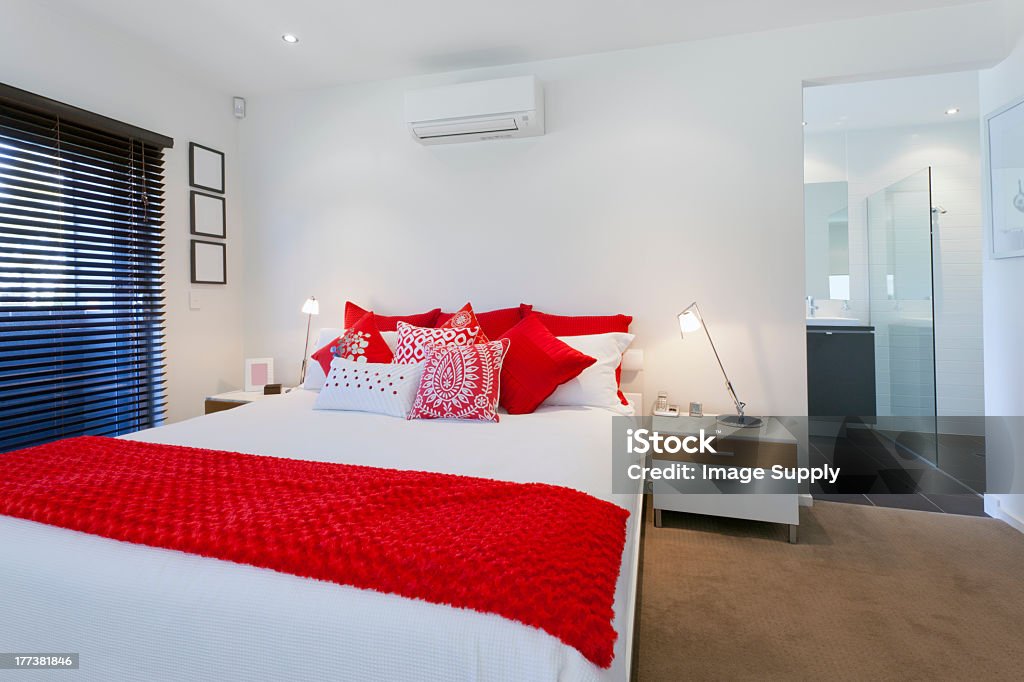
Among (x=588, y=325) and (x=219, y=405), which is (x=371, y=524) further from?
(x=219, y=405)

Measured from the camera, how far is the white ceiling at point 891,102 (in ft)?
11.5

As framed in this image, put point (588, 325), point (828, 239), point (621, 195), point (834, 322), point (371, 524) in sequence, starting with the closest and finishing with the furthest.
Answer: point (371, 524), point (588, 325), point (621, 195), point (834, 322), point (828, 239)

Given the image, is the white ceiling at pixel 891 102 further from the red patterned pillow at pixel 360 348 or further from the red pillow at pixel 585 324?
the red patterned pillow at pixel 360 348

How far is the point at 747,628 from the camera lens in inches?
71.7

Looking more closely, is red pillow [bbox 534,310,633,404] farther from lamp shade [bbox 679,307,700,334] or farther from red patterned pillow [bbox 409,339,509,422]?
red patterned pillow [bbox 409,339,509,422]

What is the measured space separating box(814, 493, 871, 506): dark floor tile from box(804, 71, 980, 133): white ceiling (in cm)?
248

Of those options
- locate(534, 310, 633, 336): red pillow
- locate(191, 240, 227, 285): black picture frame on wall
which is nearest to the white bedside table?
locate(191, 240, 227, 285): black picture frame on wall

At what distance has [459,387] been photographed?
2.32m

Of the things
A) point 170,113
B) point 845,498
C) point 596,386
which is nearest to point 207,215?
point 170,113

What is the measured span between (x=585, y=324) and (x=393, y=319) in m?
1.15

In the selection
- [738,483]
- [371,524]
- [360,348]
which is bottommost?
[738,483]

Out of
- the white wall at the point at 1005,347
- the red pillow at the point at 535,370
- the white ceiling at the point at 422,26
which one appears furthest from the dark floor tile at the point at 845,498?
the white ceiling at the point at 422,26

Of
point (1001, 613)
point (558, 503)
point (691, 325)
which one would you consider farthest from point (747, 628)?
point (691, 325)

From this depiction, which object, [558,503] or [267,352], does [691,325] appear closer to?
[558,503]
